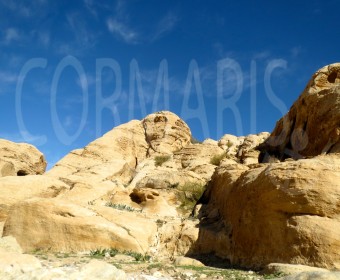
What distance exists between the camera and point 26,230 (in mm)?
14648

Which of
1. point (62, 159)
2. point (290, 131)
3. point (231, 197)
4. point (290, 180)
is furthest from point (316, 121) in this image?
point (62, 159)

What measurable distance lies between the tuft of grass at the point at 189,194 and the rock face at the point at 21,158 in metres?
14.8

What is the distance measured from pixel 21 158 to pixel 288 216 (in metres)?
28.4

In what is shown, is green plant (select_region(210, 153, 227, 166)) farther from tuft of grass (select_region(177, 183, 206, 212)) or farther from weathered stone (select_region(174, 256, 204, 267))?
weathered stone (select_region(174, 256, 204, 267))

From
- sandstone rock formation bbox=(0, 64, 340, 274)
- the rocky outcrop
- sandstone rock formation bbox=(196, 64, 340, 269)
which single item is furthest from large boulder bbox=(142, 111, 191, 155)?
sandstone rock formation bbox=(196, 64, 340, 269)

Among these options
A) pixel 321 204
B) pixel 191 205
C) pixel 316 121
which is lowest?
pixel 321 204

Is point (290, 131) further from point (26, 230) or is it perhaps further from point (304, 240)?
point (26, 230)

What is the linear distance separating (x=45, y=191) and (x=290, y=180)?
1333 centimetres

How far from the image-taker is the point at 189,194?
22.8m

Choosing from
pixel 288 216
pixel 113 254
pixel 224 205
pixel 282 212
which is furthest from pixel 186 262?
pixel 224 205

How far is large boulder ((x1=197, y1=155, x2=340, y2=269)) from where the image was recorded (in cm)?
1075

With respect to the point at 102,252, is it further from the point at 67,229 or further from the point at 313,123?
the point at 313,123

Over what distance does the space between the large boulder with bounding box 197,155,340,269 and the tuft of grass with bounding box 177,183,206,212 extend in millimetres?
7549

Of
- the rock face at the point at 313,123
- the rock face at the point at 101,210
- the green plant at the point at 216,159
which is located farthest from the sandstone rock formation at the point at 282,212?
the green plant at the point at 216,159
